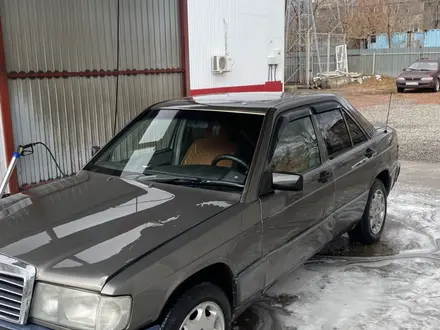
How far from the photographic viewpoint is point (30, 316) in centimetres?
248

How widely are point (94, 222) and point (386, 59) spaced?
3139cm

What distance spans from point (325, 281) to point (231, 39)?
6.24 m

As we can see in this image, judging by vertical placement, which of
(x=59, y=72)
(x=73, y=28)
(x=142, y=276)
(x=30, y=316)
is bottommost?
(x=30, y=316)

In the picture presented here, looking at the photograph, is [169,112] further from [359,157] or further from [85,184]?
[359,157]

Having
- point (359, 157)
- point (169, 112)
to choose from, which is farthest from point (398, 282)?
point (169, 112)

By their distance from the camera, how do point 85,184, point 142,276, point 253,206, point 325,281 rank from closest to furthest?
point 142,276, point 253,206, point 85,184, point 325,281

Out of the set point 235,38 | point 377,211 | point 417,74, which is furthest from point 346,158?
point 417,74

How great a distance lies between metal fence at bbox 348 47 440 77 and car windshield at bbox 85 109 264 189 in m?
29.6

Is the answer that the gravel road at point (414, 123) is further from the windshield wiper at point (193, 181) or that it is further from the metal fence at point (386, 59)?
the metal fence at point (386, 59)

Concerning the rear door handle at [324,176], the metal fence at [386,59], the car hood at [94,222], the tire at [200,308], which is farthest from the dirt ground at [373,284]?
the metal fence at [386,59]

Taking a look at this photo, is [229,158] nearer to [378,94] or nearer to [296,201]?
[296,201]

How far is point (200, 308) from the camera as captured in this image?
9.27 feet

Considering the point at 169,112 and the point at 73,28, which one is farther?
the point at 73,28

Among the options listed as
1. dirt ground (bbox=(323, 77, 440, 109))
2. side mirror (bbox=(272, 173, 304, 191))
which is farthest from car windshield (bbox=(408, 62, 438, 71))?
side mirror (bbox=(272, 173, 304, 191))
